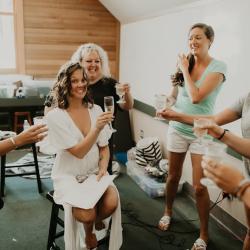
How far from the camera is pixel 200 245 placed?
2180 millimetres

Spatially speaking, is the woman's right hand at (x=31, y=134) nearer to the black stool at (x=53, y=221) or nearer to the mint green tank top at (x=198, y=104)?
the black stool at (x=53, y=221)

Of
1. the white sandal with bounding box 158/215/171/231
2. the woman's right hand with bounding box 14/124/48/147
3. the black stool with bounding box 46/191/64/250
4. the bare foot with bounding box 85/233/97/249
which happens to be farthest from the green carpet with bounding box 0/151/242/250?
the woman's right hand with bounding box 14/124/48/147

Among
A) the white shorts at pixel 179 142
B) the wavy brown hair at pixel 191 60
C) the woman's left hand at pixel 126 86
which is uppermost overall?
the wavy brown hair at pixel 191 60

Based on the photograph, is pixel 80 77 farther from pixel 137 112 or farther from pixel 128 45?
pixel 128 45

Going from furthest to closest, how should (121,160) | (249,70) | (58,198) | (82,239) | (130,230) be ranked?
(121,160) → (130,230) → (249,70) → (82,239) → (58,198)

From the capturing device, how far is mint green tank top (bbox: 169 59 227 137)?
197 centimetres

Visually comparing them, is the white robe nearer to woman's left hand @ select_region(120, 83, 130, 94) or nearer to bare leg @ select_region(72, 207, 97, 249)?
bare leg @ select_region(72, 207, 97, 249)

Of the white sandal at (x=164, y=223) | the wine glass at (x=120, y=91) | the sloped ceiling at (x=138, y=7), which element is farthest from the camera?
the sloped ceiling at (x=138, y=7)

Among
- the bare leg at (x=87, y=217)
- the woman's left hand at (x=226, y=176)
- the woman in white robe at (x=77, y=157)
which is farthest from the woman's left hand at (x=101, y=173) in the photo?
the woman's left hand at (x=226, y=176)

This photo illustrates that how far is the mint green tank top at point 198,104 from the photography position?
1.97 meters

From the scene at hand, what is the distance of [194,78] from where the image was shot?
2088 mm

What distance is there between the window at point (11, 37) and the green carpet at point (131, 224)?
2297mm

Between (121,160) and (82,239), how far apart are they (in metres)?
1.93

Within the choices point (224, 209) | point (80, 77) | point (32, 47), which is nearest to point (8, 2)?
point (32, 47)
